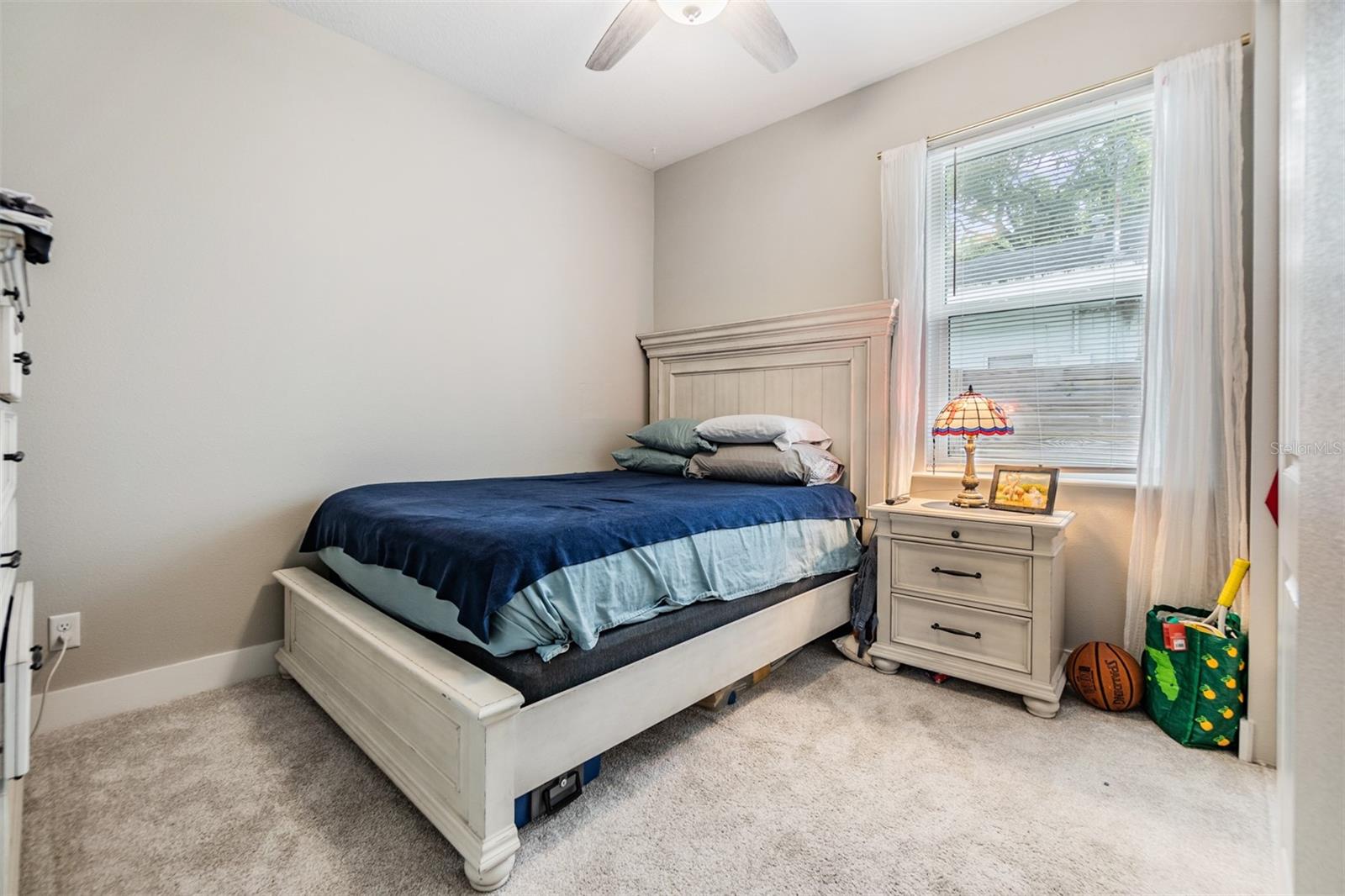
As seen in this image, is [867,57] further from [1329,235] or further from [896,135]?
[1329,235]

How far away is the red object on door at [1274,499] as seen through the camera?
1.60 meters

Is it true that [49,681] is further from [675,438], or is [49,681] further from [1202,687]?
[1202,687]

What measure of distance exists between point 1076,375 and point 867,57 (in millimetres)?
1702

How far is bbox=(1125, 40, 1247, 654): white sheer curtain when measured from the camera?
1904 mm

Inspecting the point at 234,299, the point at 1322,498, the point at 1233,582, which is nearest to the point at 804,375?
the point at 1233,582

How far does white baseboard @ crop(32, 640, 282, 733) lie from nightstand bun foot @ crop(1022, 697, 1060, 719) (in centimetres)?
283

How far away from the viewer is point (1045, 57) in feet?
7.69

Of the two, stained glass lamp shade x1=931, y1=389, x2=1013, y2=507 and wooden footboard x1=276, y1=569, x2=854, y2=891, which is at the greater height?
stained glass lamp shade x1=931, y1=389, x2=1013, y2=507

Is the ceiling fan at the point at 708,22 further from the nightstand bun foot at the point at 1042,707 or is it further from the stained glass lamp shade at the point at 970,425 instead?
the nightstand bun foot at the point at 1042,707

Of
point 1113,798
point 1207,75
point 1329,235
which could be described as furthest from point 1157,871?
point 1207,75

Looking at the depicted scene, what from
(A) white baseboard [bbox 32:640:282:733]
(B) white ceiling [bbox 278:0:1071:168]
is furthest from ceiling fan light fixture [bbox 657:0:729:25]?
(A) white baseboard [bbox 32:640:282:733]

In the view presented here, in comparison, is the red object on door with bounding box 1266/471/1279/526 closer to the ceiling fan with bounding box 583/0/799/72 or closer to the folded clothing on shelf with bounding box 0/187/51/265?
the ceiling fan with bounding box 583/0/799/72

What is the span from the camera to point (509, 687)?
1260 mm

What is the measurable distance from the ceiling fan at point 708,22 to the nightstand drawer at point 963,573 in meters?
1.91
